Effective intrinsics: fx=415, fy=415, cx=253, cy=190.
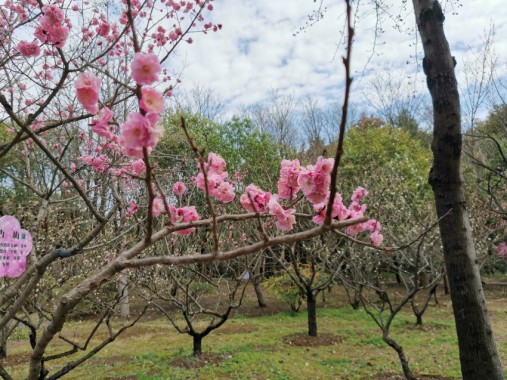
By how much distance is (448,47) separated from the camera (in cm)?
268

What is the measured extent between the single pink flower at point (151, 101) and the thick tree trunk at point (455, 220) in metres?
2.07

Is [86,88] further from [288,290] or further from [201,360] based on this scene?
[288,290]

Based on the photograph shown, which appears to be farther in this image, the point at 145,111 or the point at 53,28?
the point at 53,28

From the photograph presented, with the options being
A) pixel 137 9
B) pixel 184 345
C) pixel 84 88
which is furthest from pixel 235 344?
pixel 84 88

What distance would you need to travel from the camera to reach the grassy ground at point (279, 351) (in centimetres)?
531

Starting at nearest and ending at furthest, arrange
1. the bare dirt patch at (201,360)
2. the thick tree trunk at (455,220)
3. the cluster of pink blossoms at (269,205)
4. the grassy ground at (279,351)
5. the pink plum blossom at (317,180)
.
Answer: the pink plum blossom at (317,180) → the cluster of pink blossoms at (269,205) → the thick tree trunk at (455,220) → the grassy ground at (279,351) → the bare dirt patch at (201,360)

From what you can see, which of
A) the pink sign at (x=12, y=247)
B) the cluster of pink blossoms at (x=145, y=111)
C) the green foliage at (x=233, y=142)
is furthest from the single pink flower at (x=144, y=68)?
the green foliage at (x=233, y=142)

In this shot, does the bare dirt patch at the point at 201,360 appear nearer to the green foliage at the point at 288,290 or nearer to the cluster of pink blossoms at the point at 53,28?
the green foliage at the point at 288,290

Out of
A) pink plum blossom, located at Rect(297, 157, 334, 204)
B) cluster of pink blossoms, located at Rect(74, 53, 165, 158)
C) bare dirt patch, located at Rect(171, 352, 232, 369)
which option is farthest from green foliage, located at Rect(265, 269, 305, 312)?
cluster of pink blossoms, located at Rect(74, 53, 165, 158)

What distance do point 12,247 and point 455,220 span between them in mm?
2455

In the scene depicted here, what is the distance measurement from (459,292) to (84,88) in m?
2.44

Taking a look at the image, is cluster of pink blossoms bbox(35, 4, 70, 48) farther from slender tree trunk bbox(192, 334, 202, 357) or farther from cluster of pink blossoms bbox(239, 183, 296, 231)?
slender tree trunk bbox(192, 334, 202, 357)

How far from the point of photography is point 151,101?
99 cm

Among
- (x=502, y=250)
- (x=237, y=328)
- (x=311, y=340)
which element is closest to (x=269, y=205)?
(x=311, y=340)
